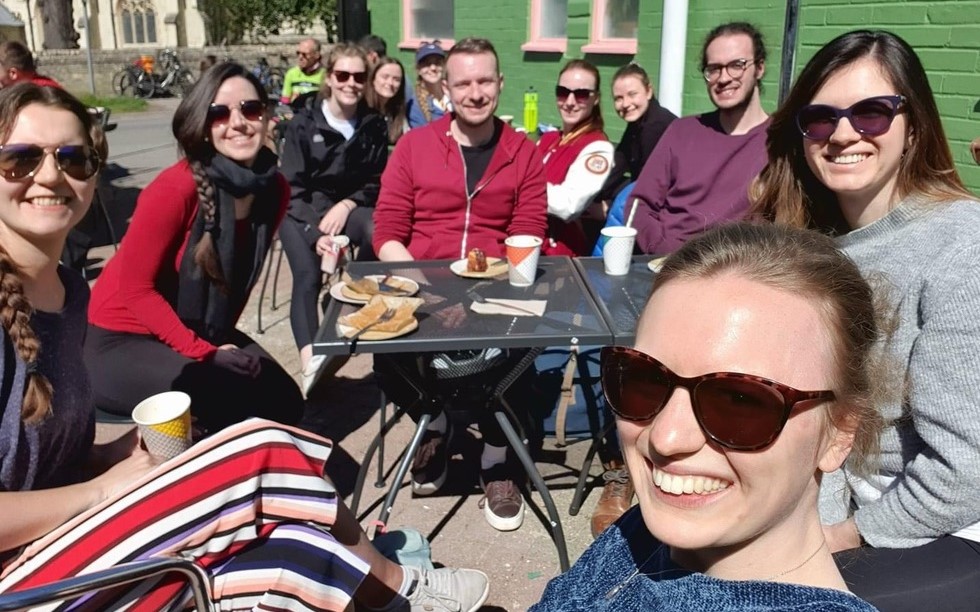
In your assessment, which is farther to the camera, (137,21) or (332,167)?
(137,21)

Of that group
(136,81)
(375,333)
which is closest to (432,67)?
(375,333)

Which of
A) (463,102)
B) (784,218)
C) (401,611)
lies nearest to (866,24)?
(463,102)

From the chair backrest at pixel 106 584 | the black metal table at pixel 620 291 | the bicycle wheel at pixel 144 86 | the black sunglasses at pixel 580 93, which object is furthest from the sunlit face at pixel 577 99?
the bicycle wheel at pixel 144 86

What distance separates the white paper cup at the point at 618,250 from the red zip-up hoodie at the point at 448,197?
0.73 meters

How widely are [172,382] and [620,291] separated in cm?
170

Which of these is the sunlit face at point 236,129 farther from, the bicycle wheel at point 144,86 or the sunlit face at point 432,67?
the bicycle wheel at point 144,86

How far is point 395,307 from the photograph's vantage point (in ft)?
8.63

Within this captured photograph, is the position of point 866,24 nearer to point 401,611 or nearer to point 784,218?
point 784,218

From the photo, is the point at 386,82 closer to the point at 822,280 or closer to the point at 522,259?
the point at 522,259

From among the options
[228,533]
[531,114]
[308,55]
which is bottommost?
[228,533]

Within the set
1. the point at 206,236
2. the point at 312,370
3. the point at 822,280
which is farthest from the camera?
the point at 312,370

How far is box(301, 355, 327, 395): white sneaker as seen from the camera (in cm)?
429

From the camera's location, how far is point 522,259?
297 centimetres

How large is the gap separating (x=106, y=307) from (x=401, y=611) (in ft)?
5.53
